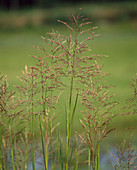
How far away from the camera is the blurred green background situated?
37.3 feet

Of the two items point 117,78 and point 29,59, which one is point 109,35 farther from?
point 117,78

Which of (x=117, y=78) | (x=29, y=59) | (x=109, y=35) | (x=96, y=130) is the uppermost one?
(x=109, y=35)

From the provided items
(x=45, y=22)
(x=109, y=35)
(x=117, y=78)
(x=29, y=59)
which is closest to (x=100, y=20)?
(x=109, y=35)

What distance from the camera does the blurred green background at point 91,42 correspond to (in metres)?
11.4

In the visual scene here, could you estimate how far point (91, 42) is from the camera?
50.8 ft

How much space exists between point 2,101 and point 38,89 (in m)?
0.14

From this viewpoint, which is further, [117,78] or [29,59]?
[29,59]

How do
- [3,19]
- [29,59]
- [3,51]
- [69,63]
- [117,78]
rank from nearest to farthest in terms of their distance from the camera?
[69,63] → [117,78] → [29,59] → [3,51] → [3,19]

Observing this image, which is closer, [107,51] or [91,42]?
[107,51]

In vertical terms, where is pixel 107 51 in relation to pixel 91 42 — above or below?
below

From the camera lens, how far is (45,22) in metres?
17.9

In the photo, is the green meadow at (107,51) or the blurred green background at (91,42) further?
the blurred green background at (91,42)

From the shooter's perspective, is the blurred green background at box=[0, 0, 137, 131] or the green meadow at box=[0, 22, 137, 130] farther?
the blurred green background at box=[0, 0, 137, 131]

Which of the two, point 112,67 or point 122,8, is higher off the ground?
point 122,8
